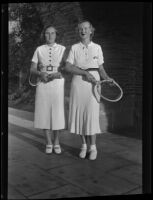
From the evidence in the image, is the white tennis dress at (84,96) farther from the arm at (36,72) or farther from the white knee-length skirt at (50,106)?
the arm at (36,72)

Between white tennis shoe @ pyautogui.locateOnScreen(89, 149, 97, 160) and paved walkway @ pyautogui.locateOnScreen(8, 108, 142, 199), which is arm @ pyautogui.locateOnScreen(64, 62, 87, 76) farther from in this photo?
white tennis shoe @ pyautogui.locateOnScreen(89, 149, 97, 160)

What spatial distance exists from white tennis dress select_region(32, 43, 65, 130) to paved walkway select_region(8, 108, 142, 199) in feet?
0.44

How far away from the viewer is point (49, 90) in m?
3.73

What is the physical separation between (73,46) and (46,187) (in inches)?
A: 63.5

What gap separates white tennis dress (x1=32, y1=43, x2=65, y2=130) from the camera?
3.64m

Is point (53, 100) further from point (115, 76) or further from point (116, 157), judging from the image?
point (116, 157)

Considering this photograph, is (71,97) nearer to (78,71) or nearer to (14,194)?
(78,71)

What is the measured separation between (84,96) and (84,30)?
773 millimetres

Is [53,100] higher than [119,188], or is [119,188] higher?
[53,100]

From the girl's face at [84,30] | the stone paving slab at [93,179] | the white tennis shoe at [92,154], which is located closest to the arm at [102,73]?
the girl's face at [84,30]

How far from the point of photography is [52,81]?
371 cm

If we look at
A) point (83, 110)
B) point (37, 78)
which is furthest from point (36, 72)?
point (83, 110)
